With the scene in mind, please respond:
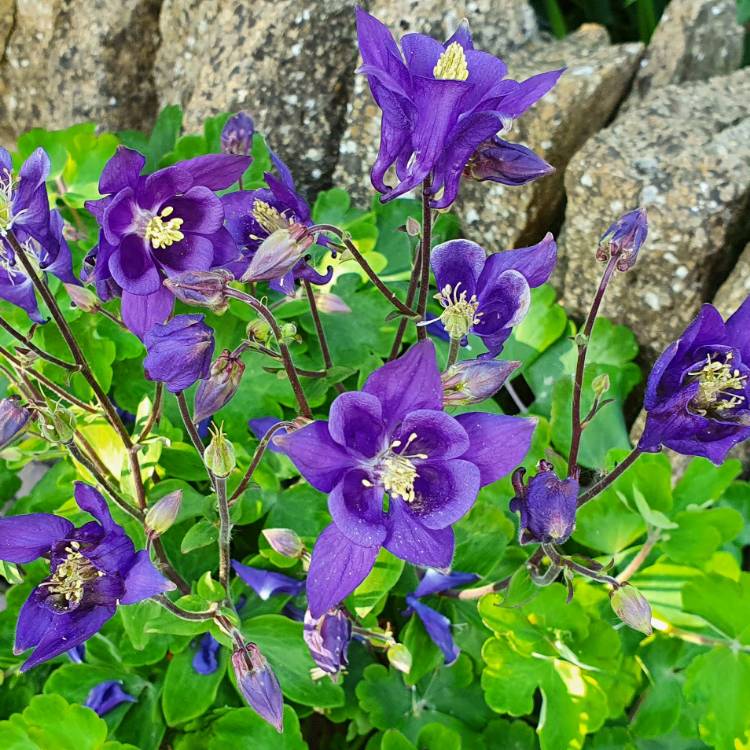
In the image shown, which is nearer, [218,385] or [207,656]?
[218,385]

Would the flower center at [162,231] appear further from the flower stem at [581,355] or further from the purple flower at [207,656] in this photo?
the purple flower at [207,656]

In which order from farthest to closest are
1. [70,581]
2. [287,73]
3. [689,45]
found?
[287,73]
[689,45]
[70,581]

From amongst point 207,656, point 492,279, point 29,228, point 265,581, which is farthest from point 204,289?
point 207,656

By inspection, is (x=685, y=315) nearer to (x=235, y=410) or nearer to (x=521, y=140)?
(x=521, y=140)

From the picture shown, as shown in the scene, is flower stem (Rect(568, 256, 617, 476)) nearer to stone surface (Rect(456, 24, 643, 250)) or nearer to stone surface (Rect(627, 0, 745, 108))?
stone surface (Rect(456, 24, 643, 250))

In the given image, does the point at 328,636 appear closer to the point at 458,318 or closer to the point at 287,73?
the point at 458,318

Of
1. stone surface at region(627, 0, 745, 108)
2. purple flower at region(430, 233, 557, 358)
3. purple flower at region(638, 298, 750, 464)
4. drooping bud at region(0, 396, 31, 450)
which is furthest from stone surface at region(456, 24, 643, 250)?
drooping bud at region(0, 396, 31, 450)

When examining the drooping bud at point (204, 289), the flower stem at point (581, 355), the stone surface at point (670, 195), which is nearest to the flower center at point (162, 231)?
the drooping bud at point (204, 289)
